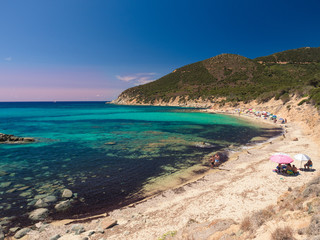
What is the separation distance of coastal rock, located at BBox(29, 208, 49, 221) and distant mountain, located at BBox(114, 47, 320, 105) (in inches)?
4143

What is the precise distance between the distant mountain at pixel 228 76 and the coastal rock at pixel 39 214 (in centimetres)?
10522

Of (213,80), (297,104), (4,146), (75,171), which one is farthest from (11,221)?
(213,80)

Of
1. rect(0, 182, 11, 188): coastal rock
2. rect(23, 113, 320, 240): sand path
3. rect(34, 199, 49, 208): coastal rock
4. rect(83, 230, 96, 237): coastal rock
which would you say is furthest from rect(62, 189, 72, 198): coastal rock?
rect(0, 182, 11, 188): coastal rock

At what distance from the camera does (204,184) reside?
1468 cm

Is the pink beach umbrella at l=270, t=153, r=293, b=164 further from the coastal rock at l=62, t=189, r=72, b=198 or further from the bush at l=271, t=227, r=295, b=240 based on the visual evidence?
the coastal rock at l=62, t=189, r=72, b=198

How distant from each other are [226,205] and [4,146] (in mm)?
33600

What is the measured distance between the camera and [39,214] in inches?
Answer: 440

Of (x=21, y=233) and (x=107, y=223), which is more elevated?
(x=107, y=223)

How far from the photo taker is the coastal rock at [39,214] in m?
10.9

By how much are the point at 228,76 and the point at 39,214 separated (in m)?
161

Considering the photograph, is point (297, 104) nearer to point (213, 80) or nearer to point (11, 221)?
point (11, 221)

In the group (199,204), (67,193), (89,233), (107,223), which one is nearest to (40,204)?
(67,193)

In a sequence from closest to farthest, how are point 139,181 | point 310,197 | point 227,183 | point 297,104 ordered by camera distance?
point 310,197 → point 227,183 → point 139,181 → point 297,104

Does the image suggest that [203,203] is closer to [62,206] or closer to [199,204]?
[199,204]
